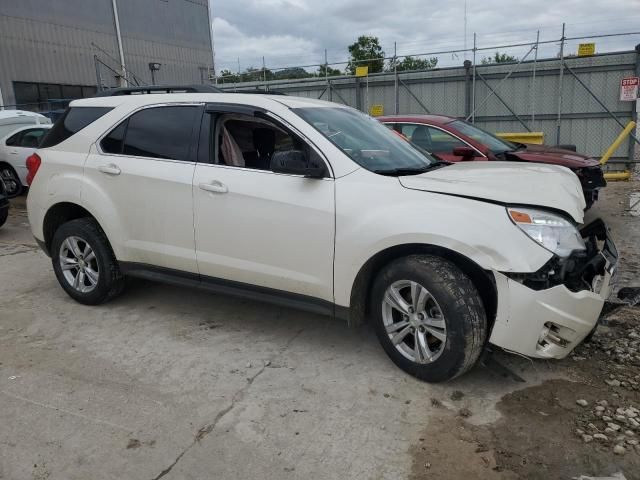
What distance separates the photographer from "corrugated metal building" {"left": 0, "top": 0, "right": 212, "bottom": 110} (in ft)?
69.3

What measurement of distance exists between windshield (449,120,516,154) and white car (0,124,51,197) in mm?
8266

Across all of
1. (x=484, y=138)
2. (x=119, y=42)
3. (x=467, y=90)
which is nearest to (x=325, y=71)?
(x=467, y=90)

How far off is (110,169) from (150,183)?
18.2 inches

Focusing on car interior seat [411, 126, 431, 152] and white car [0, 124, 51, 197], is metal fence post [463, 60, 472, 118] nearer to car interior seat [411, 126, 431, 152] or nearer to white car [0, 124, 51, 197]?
car interior seat [411, 126, 431, 152]

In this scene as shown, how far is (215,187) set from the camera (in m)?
3.80

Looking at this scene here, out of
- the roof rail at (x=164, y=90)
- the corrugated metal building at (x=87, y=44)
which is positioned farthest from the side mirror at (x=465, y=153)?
the corrugated metal building at (x=87, y=44)

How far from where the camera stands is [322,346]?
395 centimetres

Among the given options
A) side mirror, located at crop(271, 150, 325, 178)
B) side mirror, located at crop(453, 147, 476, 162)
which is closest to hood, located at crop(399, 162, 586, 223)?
side mirror, located at crop(271, 150, 325, 178)

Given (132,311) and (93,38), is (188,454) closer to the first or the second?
(132,311)

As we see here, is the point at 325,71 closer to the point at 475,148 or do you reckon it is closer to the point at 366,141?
the point at 475,148

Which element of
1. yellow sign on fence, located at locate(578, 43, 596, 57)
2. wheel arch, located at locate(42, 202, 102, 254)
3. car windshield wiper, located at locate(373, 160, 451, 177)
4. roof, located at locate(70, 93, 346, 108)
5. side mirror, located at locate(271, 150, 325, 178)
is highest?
yellow sign on fence, located at locate(578, 43, 596, 57)

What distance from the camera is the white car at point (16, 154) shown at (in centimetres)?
1065

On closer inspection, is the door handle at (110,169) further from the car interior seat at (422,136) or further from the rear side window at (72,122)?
the car interior seat at (422,136)

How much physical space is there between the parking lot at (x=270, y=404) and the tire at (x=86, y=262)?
0.27 m
